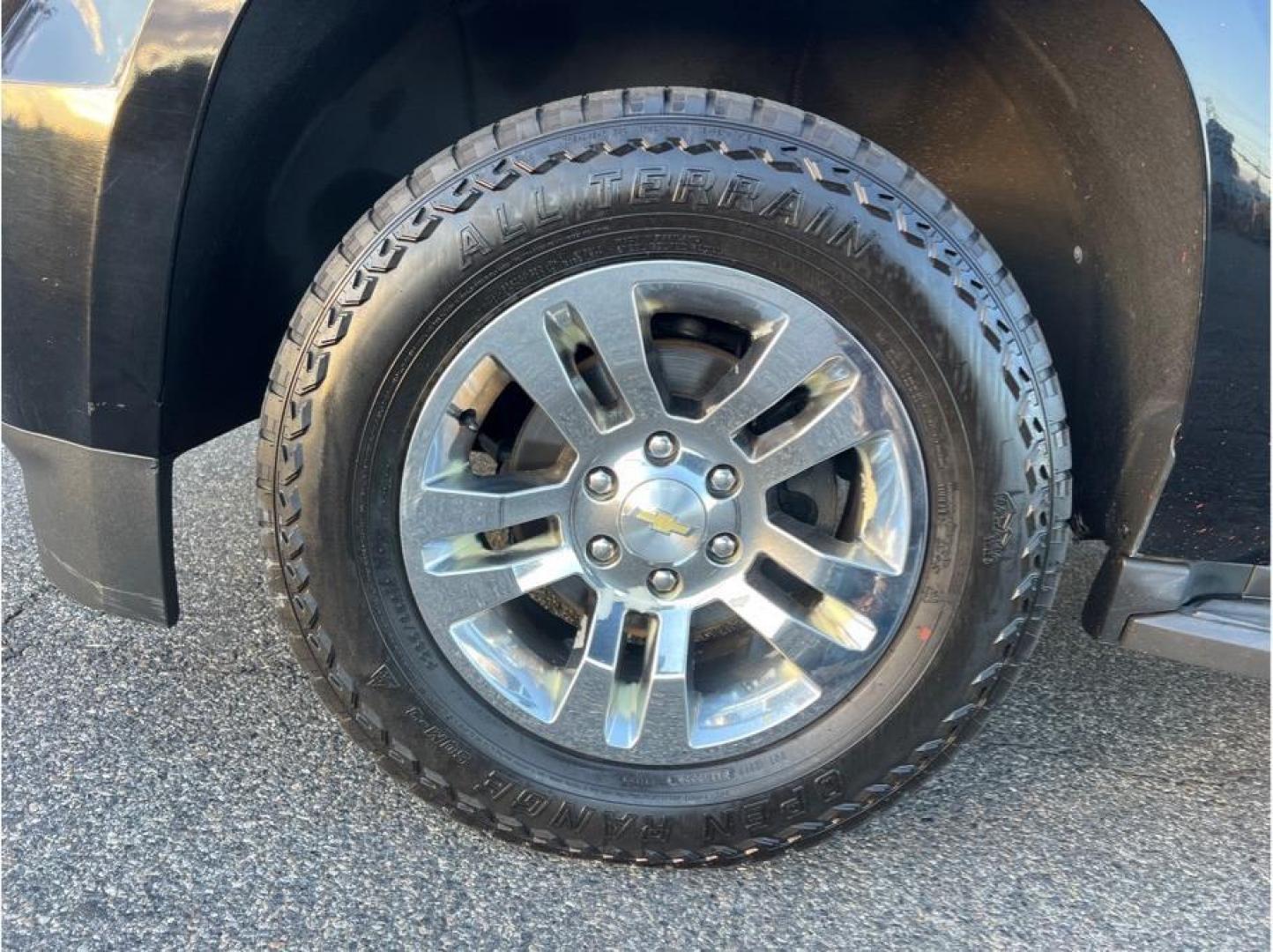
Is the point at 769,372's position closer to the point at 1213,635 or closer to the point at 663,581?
the point at 663,581

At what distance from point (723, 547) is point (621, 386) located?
0.98ft

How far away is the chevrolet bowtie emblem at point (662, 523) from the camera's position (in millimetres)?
1509

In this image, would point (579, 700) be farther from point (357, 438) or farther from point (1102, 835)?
point (1102, 835)

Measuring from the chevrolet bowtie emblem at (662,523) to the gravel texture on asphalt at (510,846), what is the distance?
577 mm

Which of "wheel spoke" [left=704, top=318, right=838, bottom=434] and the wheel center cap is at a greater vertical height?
"wheel spoke" [left=704, top=318, right=838, bottom=434]

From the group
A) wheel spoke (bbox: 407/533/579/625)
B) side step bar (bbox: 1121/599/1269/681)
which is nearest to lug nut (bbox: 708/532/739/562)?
wheel spoke (bbox: 407/533/579/625)

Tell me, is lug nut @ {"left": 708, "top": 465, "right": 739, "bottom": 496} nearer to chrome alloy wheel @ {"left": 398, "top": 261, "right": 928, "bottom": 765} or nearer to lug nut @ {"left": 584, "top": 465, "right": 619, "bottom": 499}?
chrome alloy wheel @ {"left": 398, "top": 261, "right": 928, "bottom": 765}

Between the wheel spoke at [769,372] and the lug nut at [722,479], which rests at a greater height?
the wheel spoke at [769,372]

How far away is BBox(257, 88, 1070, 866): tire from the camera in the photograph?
55.6 inches

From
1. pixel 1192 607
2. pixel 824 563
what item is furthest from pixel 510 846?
Result: pixel 1192 607

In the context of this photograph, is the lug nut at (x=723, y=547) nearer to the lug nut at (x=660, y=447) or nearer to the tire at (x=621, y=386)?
the tire at (x=621, y=386)

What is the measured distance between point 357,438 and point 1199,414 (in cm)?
125

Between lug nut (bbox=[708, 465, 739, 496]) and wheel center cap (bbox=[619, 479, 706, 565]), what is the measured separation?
0.03 m

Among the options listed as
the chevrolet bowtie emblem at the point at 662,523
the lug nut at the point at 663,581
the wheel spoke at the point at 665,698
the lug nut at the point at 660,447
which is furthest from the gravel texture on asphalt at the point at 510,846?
the lug nut at the point at 660,447
